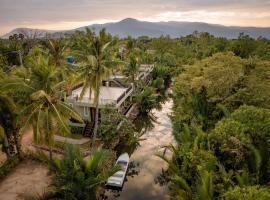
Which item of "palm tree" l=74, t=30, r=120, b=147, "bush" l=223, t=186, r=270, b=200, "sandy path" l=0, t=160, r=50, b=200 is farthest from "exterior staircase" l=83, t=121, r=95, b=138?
"bush" l=223, t=186, r=270, b=200

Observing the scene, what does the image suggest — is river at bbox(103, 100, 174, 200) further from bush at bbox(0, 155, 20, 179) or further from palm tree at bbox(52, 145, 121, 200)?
bush at bbox(0, 155, 20, 179)

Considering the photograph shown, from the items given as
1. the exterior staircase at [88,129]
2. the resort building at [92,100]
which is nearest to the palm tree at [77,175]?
the resort building at [92,100]

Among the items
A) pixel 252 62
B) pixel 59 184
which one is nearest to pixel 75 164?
pixel 59 184

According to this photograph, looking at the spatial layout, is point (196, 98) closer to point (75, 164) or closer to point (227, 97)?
point (227, 97)

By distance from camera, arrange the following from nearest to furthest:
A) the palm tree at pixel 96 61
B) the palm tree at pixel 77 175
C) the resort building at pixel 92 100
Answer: the palm tree at pixel 77 175, the palm tree at pixel 96 61, the resort building at pixel 92 100

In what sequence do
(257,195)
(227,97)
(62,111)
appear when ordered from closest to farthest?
(257,195) → (62,111) → (227,97)

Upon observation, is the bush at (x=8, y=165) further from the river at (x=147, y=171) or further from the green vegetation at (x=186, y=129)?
the river at (x=147, y=171)
